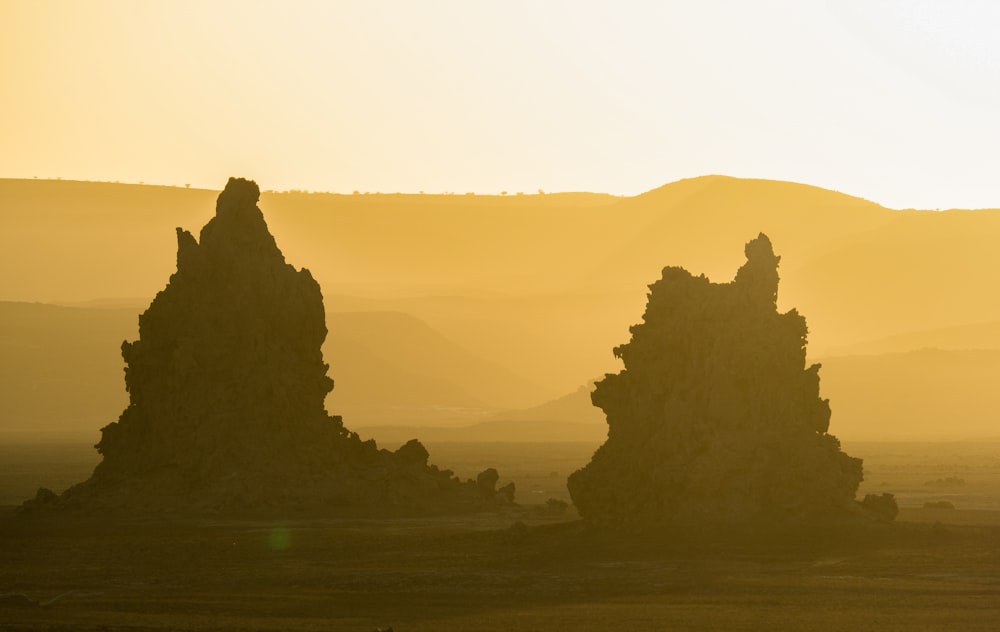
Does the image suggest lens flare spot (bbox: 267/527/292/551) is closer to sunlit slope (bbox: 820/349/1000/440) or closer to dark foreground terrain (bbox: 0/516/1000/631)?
dark foreground terrain (bbox: 0/516/1000/631)

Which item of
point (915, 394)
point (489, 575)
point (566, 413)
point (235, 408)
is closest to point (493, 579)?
point (489, 575)

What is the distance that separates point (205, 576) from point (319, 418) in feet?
56.3

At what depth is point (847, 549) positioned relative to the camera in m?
51.8

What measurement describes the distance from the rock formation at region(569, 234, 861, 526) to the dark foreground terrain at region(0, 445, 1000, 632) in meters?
1.23

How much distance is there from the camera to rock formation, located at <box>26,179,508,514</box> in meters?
65.8

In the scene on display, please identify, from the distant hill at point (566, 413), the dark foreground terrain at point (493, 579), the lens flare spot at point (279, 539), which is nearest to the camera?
the dark foreground terrain at point (493, 579)

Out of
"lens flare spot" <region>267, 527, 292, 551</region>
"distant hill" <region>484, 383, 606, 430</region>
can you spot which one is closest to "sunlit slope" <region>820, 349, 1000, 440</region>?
"distant hill" <region>484, 383, 606, 430</region>

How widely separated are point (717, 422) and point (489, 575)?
8.59 metres

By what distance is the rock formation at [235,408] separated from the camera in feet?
216

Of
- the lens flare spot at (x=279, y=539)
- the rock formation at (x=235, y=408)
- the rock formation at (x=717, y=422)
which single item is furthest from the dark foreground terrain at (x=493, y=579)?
the rock formation at (x=235, y=408)

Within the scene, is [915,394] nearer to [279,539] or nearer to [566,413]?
[566,413]

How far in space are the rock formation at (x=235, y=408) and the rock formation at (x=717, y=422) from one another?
1318cm

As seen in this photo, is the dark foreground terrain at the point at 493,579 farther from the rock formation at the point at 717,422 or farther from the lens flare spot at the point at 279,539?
the rock formation at the point at 717,422

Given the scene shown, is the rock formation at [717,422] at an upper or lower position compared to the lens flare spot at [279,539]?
upper
